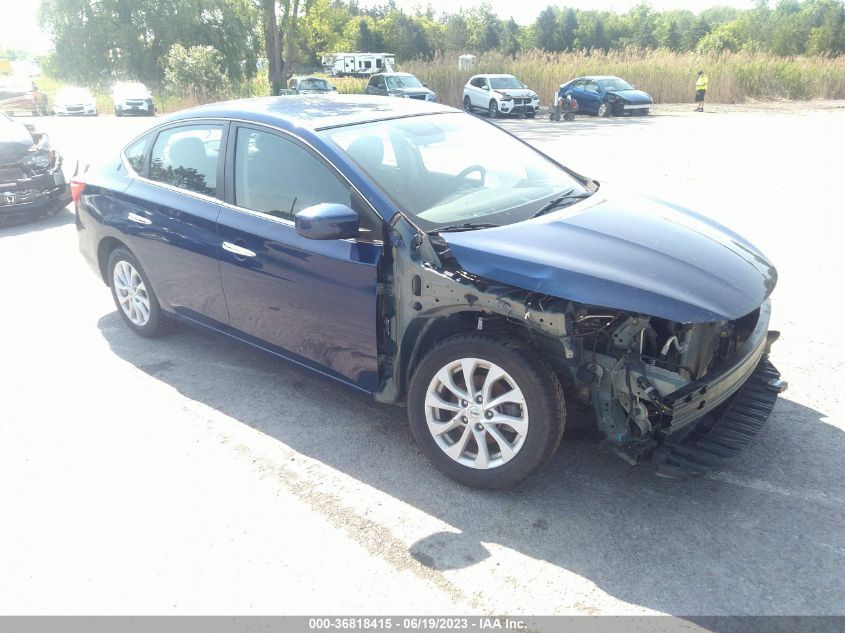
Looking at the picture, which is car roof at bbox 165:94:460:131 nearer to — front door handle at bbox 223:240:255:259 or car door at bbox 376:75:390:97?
front door handle at bbox 223:240:255:259

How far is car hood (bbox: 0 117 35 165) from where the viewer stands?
9.33 m

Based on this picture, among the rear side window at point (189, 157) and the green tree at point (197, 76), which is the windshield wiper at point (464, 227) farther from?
the green tree at point (197, 76)

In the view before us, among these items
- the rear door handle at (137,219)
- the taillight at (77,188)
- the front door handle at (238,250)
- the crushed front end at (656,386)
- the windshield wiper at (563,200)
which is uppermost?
the windshield wiper at (563,200)

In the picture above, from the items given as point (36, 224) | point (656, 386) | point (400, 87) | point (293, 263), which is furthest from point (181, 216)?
point (400, 87)

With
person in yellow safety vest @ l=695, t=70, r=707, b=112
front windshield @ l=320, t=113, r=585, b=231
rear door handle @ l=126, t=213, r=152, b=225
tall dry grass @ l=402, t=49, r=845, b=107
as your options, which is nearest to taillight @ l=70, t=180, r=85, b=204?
rear door handle @ l=126, t=213, r=152, b=225

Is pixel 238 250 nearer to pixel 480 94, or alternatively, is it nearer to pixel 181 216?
pixel 181 216

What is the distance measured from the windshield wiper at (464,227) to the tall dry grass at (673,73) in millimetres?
29932

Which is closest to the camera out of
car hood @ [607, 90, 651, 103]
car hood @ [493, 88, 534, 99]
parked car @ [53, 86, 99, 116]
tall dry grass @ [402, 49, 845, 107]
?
car hood @ [607, 90, 651, 103]

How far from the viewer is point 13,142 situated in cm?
953

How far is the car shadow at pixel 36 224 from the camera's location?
9.27m

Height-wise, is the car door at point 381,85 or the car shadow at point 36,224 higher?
the car door at point 381,85

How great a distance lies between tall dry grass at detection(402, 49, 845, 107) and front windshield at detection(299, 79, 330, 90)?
542cm

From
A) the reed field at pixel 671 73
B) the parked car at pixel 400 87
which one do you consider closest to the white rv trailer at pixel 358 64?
the reed field at pixel 671 73

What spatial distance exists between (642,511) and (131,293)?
3.96 metres
